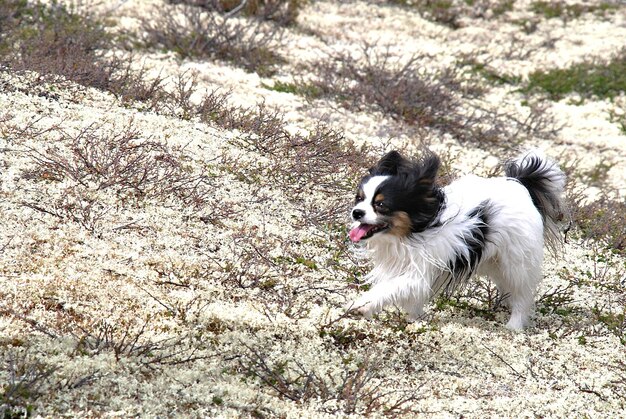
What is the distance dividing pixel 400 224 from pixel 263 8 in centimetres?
1067

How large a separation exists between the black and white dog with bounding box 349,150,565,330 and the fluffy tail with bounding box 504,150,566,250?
21 centimetres

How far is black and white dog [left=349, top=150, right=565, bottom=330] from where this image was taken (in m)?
5.62

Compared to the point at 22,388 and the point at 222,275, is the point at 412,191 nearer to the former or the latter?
the point at 222,275

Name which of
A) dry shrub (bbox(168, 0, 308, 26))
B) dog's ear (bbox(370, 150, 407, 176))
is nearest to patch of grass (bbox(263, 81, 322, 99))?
dry shrub (bbox(168, 0, 308, 26))

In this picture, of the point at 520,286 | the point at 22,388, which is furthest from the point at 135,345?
the point at 520,286

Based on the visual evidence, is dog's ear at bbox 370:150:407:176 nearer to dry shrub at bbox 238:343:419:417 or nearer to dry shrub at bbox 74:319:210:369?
dry shrub at bbox 238:343:419:417

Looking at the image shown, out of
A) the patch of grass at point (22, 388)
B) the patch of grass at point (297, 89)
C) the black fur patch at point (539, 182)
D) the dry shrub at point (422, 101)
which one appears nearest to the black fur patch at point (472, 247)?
the black fur patch at point (539, 182)

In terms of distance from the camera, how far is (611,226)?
858cm

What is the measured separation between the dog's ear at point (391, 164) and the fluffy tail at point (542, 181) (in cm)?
140

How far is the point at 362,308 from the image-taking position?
18.4ft

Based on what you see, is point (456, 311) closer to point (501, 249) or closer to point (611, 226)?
→ point (501, 249)

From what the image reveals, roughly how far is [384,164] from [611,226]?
13.0 ft

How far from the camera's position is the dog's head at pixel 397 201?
5555mm

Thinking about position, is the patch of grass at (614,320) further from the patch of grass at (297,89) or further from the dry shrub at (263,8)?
the dry shrub at (263,8)
